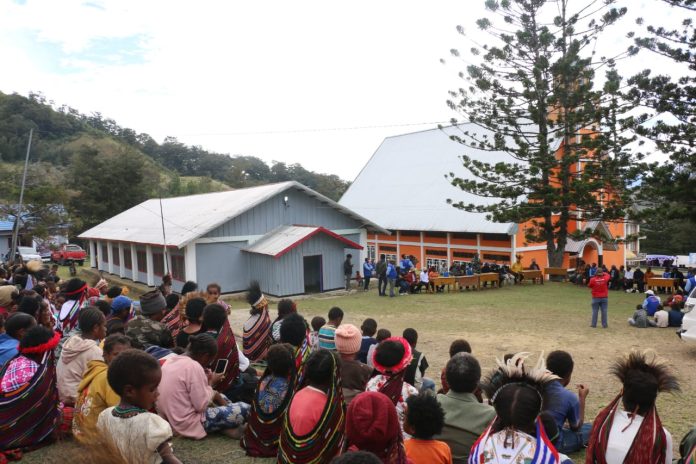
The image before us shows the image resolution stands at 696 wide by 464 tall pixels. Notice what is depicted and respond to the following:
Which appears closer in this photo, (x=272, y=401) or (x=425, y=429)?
(x=425, y=429)

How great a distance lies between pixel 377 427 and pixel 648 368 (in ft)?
5.99

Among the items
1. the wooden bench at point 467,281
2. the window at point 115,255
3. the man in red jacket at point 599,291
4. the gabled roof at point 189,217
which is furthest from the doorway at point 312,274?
the window at point 115,255

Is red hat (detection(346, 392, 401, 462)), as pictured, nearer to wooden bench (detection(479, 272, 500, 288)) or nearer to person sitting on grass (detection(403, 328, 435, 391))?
person sitting on grass (detection(403, 328, 435, 391))

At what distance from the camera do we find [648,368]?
130 inches

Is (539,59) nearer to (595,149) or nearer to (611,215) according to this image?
(595,149)

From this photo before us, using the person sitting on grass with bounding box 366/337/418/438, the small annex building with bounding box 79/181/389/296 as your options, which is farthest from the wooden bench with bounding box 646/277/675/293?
the person sitting on grass with bounding box 366/337/418/438

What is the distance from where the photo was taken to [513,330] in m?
11.5

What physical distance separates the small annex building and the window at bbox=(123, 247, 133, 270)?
1.20 m

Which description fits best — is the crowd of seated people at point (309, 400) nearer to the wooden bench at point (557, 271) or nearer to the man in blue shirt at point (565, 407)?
the man in blue shirt at point (565, 407)

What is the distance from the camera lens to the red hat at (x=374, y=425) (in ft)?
9.91

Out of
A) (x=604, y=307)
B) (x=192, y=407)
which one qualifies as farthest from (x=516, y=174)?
(x=192, y=407)

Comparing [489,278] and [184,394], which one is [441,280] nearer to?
[489,278]

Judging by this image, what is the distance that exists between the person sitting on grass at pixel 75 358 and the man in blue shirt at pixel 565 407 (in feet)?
13.5

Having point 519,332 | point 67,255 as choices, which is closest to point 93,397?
point 519,332
